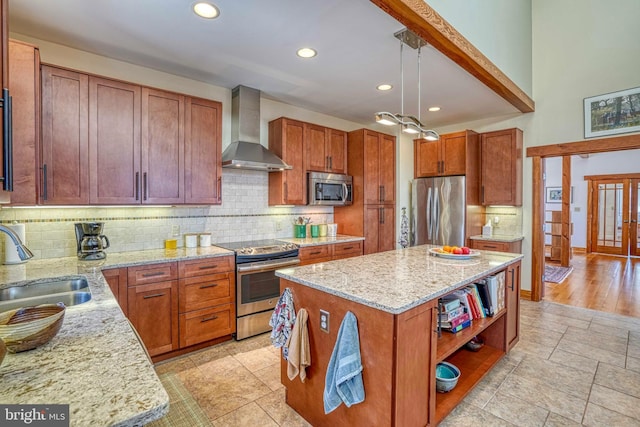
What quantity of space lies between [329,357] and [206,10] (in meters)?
2.48

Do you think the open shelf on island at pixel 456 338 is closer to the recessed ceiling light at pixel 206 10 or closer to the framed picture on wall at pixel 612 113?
the recessed ceiling light at pixel 206 10

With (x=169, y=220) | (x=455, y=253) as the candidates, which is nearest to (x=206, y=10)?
(x=169, y=220)

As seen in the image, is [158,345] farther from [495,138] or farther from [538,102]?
[538,102]

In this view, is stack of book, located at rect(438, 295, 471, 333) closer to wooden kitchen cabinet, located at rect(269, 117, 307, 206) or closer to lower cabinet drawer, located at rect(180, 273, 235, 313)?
lower cabinet drawer, located at rect(180, 273, 235, 313)

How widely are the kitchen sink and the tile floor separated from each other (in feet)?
2.38

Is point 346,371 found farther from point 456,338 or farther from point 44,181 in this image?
point 44,181

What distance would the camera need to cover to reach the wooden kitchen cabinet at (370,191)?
4.56m

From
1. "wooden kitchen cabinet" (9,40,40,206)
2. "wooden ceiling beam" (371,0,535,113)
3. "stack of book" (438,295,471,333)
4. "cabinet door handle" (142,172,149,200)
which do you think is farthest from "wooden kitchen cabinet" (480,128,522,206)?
"wooden kitchen cabinet" (9,40,40,206)

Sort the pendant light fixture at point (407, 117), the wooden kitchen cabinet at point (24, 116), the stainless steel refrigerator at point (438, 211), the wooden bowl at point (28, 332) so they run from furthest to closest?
1. the stainless steel refrigerator at point (438, 211)
2. the pendant light fixture at point (407, 117)
3. the wooden kitchen cabinet at point (24, 116)
4. the wooden bowl at point (28, 332)

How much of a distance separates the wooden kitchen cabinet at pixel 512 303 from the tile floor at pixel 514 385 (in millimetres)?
169

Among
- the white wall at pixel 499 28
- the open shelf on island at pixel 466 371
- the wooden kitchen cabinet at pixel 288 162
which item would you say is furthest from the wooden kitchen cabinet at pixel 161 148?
the open shelf on island at pixel 466 371

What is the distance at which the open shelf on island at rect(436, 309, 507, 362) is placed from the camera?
1902mm

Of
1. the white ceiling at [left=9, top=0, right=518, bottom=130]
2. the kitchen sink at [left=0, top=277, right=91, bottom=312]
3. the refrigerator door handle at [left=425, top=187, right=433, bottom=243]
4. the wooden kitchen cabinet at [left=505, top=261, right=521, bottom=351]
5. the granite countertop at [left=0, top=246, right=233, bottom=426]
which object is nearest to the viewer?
the granite countertop at [left=0, top=246, right=233, bottom=426]

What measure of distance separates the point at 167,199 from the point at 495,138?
4494mm
